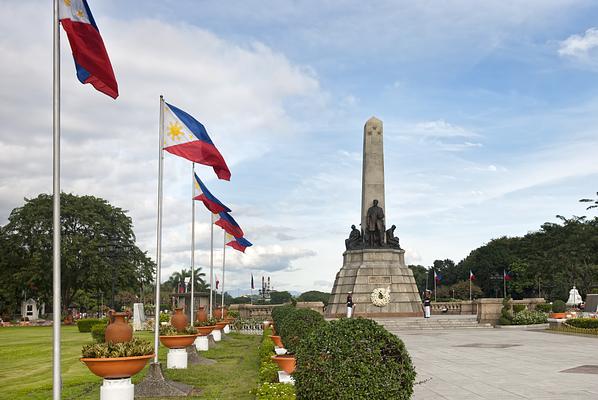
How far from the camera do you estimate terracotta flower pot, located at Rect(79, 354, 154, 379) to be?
35.9 ft

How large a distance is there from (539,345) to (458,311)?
31803mm

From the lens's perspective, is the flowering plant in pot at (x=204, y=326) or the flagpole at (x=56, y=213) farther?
the flowering plant in pot at (x=204, y=326)

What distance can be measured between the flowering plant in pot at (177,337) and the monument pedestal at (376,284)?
23824 mm

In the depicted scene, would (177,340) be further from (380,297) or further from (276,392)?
(380,297)

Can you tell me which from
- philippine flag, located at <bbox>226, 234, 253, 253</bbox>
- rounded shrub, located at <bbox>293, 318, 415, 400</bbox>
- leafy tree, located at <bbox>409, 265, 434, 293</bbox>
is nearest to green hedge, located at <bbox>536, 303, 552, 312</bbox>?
philippine flag, located at <bbox>226, 234, 253, 253</bbox>

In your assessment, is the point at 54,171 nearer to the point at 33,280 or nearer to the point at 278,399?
the point at 278,399

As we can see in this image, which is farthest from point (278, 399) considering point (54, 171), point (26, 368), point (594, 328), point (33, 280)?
point (33, 280)

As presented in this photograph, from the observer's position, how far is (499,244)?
359 feet

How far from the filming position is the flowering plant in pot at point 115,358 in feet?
36.0

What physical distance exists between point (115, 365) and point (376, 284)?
3204 centimetres

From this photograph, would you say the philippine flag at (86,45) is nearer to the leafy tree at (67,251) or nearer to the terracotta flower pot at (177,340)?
the terracotta flower pot at (177,340)

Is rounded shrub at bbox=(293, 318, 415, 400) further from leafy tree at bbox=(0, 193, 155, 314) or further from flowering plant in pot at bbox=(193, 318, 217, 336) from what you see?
leafy tree at bbox=(0, 193, 155, 314)

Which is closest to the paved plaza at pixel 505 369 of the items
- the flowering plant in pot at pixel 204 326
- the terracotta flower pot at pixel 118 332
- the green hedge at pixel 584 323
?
the green hedge at pixel 584 323

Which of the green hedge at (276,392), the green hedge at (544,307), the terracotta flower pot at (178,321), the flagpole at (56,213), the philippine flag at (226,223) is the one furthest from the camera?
the green hedge at (544,307)
